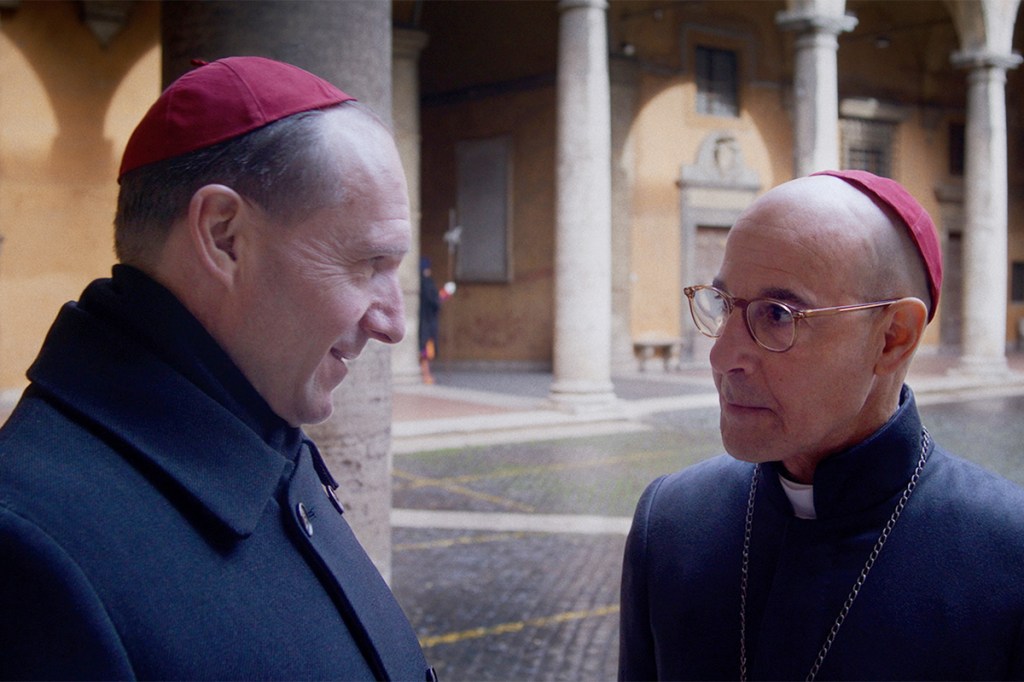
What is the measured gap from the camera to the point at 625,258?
1833 cm

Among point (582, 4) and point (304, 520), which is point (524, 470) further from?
point (304, 520)

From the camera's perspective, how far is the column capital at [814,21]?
1427cm

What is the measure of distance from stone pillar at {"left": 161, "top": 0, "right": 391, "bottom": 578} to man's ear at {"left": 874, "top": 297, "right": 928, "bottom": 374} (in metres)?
2.22

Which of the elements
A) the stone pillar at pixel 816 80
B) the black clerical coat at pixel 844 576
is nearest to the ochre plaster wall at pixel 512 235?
the stone pillar at pixel 816 80

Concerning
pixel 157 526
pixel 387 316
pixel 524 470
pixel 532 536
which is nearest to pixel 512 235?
pixel 524 470

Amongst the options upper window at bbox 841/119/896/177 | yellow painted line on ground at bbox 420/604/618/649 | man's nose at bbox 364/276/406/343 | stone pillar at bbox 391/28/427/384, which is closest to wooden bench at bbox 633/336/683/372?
stone pillar at bbox 391/28/427/384

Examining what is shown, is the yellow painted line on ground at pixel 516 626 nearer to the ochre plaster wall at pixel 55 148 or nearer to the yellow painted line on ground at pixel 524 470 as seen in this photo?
the yellow painted line on ground at pixel 524 470

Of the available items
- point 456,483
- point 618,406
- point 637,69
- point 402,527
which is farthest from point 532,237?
point 402,527

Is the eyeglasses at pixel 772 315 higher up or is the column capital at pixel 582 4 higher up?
the column capital at pixel 582 4

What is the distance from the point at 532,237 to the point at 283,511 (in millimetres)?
17360

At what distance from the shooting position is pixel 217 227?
1.22 metres

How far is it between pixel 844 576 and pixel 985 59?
17228mm

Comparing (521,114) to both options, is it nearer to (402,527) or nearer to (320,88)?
(402,527)

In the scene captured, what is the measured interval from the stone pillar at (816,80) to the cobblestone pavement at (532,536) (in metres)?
4.21
